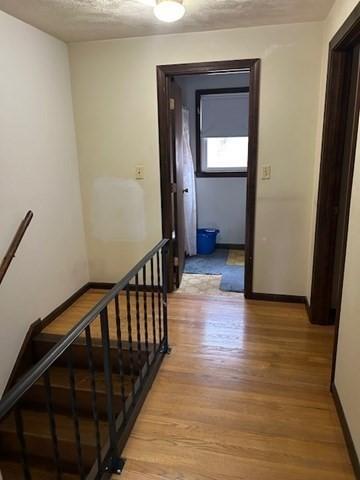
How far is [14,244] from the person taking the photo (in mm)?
2311

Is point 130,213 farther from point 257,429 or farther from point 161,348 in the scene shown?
point 257,429

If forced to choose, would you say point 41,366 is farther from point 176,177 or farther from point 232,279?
point 232,279

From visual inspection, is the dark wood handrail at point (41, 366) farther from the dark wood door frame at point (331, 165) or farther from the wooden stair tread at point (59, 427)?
the dark wood door frame at point (331, 165)

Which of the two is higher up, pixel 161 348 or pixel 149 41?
pixel 149 41

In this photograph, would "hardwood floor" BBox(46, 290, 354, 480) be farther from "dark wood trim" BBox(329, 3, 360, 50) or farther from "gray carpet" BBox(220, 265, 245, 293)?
"dark wood trim" BBox(329, 3, 360, 50)

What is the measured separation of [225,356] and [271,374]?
343 mm

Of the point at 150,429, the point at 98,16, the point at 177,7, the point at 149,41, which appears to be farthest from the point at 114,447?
the point at 149,41

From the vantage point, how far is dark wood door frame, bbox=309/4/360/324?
7.62ft

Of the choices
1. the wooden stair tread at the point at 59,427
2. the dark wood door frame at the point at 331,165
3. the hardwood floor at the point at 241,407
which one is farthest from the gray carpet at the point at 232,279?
the wooden stair tread at the point at 59,427

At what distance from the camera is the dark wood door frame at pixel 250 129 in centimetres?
283

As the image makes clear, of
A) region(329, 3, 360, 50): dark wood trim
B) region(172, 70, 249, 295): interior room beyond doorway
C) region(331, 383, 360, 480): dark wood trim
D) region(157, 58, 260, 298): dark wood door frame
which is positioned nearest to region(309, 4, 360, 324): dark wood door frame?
region(329, 3, 360, 50): dark wood trim

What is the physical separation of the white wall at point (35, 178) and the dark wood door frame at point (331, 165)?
2.16 meters

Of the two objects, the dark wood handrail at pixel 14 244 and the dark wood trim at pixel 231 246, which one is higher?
the dark wood handrail at pixel 14 244

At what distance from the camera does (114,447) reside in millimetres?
1622
